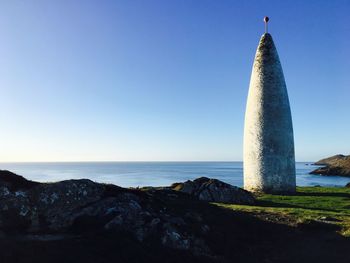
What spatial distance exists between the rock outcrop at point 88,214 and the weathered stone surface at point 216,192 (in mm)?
9926

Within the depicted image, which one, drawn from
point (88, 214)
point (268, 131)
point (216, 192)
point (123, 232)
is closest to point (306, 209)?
point (216, 192)

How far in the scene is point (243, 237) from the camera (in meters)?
14.5

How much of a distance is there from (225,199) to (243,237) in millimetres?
10049

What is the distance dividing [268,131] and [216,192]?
959 cm

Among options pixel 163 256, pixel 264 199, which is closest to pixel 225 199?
pixel 264 199

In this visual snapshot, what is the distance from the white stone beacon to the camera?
3209cm

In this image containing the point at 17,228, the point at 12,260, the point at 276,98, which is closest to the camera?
the point at 12,260

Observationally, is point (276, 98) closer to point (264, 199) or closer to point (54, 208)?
point (264, 199)

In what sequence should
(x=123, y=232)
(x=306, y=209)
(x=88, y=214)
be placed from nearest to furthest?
1. (x=123, y=232)
2. (x=88, y=214)
3. (x=306, y=209)

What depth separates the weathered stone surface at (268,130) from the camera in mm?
32094

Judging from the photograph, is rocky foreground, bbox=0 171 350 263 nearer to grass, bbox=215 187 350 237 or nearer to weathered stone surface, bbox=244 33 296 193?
grass, bbox=215 187 350 237

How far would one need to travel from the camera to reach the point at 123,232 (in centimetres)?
1227

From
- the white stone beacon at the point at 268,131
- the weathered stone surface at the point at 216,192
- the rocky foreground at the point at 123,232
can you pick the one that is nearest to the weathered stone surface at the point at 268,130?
the white stone beacon at the point at 268,131

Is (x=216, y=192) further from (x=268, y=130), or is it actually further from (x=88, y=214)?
(x=88, y=214)
